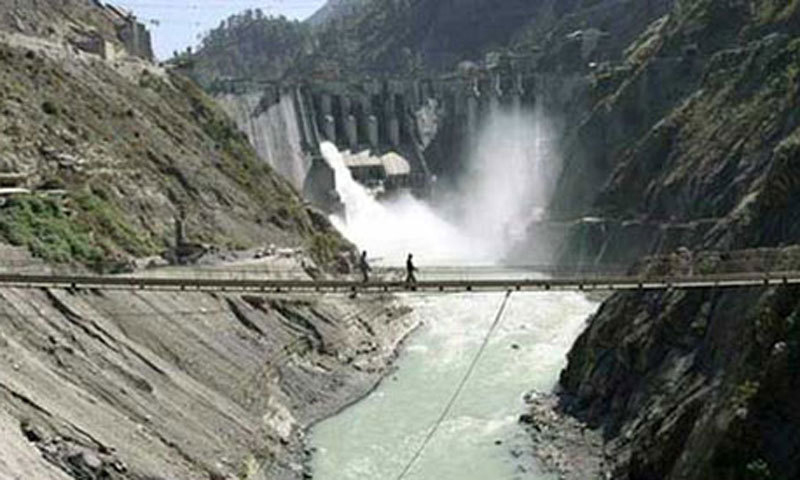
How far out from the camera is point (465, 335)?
59.1 metres

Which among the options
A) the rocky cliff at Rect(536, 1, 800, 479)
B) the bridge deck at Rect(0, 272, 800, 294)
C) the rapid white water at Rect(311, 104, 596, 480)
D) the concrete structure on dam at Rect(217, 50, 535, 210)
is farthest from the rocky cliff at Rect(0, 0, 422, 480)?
the concrete structure on dam at Rect(217, 50, 535, 210)

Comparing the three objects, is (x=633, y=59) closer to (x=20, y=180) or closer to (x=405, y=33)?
(x=20, y=180)

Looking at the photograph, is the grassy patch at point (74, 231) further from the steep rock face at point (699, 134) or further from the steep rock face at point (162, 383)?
the steep rock face at point (699, 134)

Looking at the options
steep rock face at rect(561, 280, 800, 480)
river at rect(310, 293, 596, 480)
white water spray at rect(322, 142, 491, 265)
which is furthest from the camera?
white water spray at rect(322, 142, 491, 265)

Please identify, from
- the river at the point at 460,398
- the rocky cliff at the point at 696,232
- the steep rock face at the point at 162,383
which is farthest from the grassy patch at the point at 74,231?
the rocky cliff at the point at 696,232

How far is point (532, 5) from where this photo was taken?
153375mm

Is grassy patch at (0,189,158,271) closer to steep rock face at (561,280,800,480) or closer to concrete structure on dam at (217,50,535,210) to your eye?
steep rock face at (561,280,800,480)

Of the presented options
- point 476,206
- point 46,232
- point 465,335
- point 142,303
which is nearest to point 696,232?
point 465,335

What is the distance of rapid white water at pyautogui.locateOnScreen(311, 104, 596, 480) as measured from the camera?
38.9 meters

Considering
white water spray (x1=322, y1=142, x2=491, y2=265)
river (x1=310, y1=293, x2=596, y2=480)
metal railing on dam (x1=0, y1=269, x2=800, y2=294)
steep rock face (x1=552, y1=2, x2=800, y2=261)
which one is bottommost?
river (x1=310, y1=293, x2=596, y2=480)

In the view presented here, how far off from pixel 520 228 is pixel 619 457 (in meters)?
59.8

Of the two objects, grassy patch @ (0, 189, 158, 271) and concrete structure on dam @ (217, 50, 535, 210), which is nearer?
grassy patch @ (0, 189, 158, 271)

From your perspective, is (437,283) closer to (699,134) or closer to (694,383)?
(694,383)

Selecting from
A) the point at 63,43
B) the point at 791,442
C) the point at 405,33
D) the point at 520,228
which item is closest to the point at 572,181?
the point at 520,228
